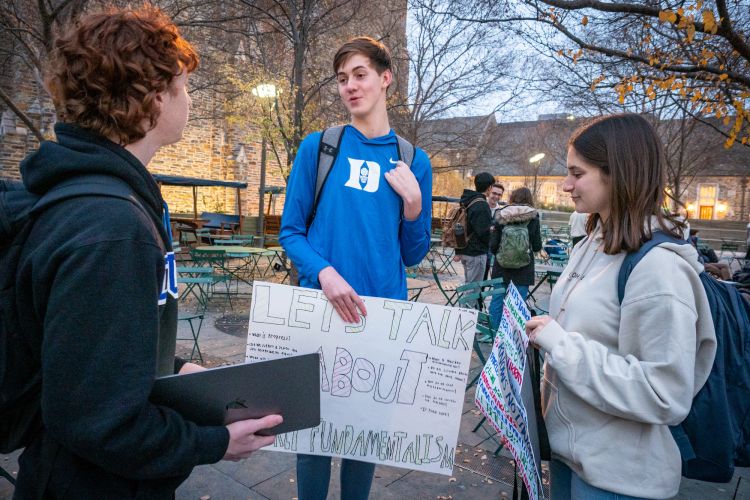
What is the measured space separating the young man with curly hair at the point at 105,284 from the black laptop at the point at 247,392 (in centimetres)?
4

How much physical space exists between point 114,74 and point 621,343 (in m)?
1.51

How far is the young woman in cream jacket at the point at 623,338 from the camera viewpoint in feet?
4.31

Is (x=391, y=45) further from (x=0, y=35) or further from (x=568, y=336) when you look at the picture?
(x=568, y=336)

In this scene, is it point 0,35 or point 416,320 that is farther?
point 0,35

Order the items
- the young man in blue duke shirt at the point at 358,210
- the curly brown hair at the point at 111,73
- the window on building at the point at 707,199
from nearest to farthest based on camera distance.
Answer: the curly brown hair at the point at 111,73
the young man in blue duke shirt at the point at 358,210
the window on building at the point at 707,199

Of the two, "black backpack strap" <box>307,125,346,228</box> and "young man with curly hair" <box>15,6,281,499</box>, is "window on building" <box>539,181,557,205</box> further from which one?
"young man with curly hair" <box>15,6,281,499</box>

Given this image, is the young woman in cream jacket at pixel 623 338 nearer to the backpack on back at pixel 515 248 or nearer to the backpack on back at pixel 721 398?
the backpack on back at pixel 721 398

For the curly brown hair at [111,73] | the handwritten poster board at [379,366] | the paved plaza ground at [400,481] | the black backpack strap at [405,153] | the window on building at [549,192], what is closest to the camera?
the curly brown hair at [111,73]

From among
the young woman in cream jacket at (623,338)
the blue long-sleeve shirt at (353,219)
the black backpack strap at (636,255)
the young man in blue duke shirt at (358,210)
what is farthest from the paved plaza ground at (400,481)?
the black backpack strap at (636,255)

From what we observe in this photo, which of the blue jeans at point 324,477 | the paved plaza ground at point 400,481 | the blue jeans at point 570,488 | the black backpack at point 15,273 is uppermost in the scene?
the black backpack at point 15,273

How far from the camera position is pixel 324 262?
5.81ft

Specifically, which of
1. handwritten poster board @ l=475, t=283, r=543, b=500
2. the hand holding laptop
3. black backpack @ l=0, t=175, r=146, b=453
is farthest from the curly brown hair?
handwritten poster board @ l=475, t=283, r=543, b=500

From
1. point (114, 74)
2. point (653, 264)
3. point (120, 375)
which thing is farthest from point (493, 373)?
point (114, 74)

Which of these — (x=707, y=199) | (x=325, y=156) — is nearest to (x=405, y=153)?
(x=325, y=156)
